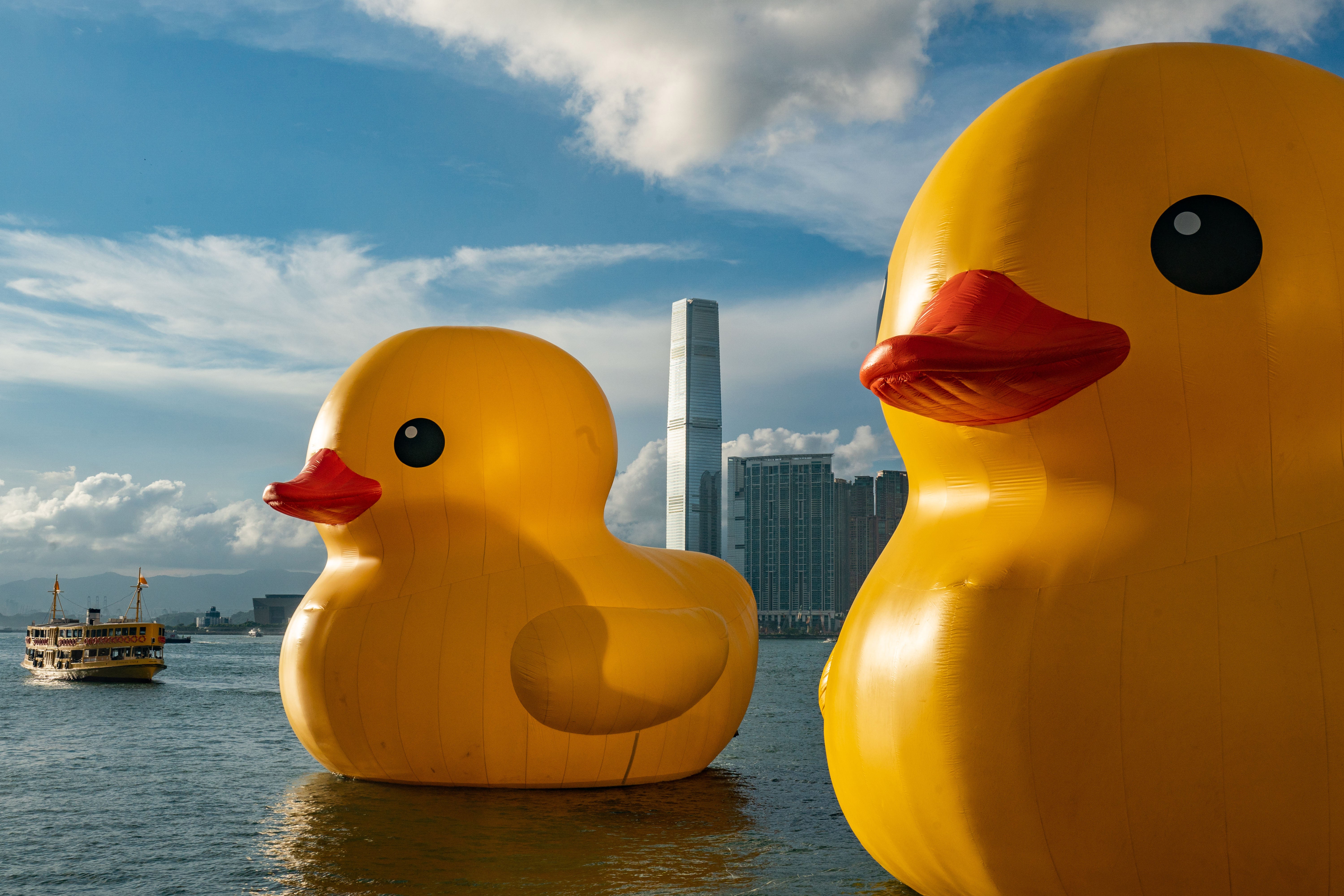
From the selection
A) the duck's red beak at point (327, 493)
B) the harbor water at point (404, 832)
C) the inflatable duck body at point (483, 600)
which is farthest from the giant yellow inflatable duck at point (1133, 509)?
the duck's red beak at point (327, 493)

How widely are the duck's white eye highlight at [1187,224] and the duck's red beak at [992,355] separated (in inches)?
19.6

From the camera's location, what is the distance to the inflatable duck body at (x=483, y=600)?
8.70m

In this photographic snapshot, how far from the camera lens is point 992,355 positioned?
4.30 m

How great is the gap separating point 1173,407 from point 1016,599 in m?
1.02

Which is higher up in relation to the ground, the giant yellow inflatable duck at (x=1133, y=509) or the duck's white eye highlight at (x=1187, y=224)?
the duck's white eye highlight at (x=1187, y=224)

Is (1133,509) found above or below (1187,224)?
below

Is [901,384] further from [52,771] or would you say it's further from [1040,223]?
[52,771]

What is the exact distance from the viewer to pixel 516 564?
30.3 feet

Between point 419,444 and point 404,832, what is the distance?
3210mm

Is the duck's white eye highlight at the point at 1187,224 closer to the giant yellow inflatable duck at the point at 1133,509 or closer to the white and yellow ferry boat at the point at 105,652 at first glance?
the giant yellow inflatable duck at the point at 1133,509

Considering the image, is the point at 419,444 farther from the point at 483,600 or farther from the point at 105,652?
the point at 105,652

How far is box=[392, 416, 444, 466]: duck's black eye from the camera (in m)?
9.30

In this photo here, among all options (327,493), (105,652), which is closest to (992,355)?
(327,493)

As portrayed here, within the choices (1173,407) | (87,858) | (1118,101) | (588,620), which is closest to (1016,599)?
(1173,407)
